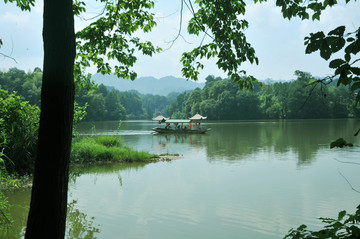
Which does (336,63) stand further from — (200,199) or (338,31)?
(200,199)

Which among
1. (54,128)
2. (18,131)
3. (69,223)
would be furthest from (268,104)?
(54,128)

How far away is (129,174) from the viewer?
11.8 meters

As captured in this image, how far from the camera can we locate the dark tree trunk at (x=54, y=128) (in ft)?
7.42

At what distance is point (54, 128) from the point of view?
7.50 feet

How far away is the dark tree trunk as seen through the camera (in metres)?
2.26

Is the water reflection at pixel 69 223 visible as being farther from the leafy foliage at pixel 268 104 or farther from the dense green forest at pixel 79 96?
the leafy foliage at pixel 268 104

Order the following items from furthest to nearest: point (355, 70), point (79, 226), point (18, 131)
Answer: point (18, 131) < point (79, 226) < point (355, 70)

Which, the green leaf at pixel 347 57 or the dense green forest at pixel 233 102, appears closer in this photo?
the green leaf at pixel 347 57

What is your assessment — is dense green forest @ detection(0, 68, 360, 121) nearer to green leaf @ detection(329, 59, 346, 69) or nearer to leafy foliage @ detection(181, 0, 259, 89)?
leafy foliage @ detection(181, 0, 259, 89)

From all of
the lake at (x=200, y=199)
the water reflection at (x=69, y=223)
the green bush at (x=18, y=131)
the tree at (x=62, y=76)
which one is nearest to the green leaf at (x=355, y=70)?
the tree at (x=62, y=76)

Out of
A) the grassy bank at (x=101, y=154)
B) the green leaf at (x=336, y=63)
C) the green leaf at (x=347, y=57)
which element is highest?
the green leaf at (x=347, y=57)

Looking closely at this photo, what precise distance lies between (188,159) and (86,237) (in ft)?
34.9

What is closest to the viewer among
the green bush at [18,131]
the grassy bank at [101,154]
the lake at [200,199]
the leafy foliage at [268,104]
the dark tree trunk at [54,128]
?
the dark tree trunk at [54,128]

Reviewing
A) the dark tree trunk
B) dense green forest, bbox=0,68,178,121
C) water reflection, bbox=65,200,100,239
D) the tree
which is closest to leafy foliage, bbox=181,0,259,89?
the tree
